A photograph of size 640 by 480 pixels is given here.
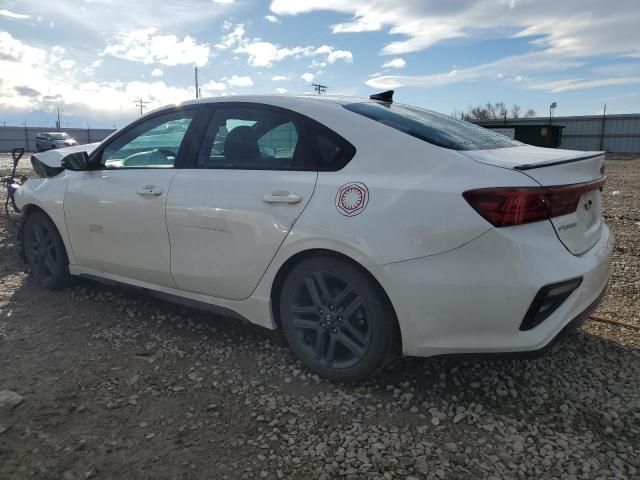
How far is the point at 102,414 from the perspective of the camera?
8.65 feet

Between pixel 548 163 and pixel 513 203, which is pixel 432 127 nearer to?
pixel 548 163

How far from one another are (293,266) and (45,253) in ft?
8.86

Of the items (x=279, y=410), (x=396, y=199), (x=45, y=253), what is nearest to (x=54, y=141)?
(x=45, y=253)

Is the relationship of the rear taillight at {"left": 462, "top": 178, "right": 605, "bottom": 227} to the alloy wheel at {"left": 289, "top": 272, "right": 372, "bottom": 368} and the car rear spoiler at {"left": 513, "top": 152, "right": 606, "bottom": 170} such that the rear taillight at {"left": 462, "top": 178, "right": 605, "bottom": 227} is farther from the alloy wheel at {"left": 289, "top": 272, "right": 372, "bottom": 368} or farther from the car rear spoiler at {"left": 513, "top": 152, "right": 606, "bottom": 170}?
the alloy wheel at {"left": 289, "top": 272, "right": 372, "bottom": 368}

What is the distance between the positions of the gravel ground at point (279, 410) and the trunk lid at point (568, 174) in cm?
85

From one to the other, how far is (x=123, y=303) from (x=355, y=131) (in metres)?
2.51

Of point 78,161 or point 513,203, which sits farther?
point 78,161

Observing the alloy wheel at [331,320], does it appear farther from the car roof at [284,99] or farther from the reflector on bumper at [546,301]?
the car roof at [284,99]

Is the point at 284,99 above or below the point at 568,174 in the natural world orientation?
above

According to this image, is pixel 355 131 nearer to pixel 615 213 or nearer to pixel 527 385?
pixel 527 385

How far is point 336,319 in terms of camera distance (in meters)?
2.84

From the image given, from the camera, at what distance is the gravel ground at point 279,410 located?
88.7 inches

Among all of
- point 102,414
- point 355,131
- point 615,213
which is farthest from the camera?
point 615,213

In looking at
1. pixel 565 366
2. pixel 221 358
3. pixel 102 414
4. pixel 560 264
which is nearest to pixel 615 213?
pixel 565 366
